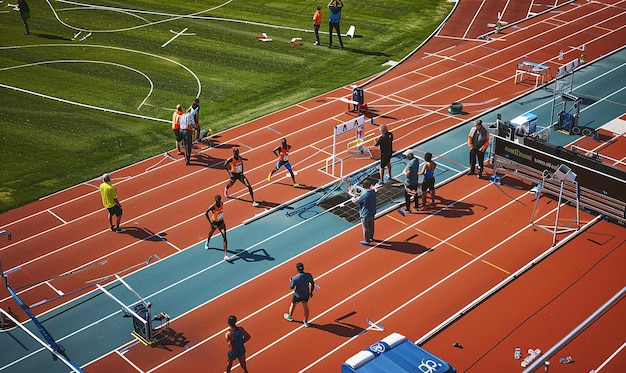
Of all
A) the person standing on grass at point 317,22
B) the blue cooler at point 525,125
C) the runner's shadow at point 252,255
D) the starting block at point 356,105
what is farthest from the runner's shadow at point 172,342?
the person standing on grass at point 317,22

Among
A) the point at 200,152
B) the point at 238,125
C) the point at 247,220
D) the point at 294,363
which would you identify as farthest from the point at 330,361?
the point at 238,125

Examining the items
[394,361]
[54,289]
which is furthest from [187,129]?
[394,361]

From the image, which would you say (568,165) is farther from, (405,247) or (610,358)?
(610,358)

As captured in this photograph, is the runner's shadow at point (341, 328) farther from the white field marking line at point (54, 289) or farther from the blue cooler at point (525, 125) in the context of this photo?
the blue cooler at point (525, 125)

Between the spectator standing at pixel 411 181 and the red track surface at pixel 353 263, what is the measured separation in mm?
457

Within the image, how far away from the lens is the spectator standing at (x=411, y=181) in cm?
1967

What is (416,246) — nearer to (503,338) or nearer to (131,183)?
(503,338)

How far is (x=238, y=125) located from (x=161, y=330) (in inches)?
419

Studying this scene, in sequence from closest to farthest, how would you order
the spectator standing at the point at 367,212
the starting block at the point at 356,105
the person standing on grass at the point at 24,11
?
the spectator standing at the point at 367,212 < the starting block at the point at 356,105 < the person standing on grass at the point at 24,11

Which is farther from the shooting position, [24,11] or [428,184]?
[24,11]

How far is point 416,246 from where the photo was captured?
18812 mm

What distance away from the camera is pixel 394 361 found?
43.0 feet

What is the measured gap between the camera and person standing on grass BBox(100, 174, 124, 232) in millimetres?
18656

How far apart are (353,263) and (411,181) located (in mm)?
3013
